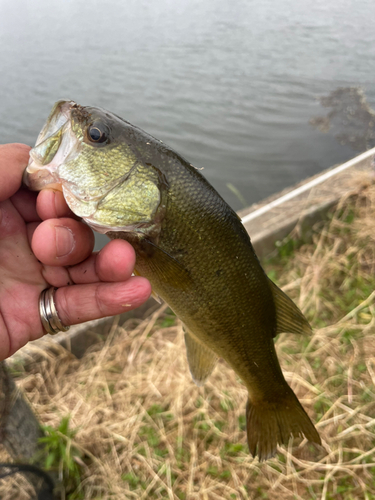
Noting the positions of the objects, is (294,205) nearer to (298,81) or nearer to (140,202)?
(140,202)

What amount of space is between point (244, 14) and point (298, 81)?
25.5 ft

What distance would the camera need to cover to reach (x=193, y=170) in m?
1.73

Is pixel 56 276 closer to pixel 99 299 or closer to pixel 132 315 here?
pixel 99 299

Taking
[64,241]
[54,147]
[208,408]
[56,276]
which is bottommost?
[208,408]

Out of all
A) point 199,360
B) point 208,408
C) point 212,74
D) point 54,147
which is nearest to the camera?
point 54,147

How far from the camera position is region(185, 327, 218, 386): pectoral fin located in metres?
2.07

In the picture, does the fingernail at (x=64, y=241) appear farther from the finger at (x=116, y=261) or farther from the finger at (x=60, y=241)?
the finger at (x=116, y=261)

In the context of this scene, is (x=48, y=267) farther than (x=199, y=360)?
No

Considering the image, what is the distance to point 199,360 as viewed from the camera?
2.08 metres

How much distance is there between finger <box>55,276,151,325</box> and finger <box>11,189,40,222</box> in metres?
0.42

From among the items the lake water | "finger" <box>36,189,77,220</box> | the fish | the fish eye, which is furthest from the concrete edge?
the lake water

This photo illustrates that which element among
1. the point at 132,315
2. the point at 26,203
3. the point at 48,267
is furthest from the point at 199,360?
the point at 132,315

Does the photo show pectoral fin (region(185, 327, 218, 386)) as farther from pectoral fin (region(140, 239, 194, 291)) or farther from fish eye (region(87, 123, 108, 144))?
fish eye (region(87, 123, 108, 144))

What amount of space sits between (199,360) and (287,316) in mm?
559
